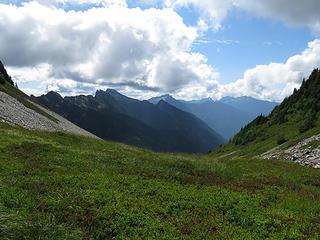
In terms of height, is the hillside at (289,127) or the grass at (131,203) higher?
the hillside at (289,127)

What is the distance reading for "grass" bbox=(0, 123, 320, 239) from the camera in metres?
7.24

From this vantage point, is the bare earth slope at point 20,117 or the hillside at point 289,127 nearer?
the bare earth slope at point 20,117

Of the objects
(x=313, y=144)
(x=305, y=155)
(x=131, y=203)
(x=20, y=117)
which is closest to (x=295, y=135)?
(x=313, y=144)

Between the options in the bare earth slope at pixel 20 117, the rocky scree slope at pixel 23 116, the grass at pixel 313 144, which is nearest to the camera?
the grass at pixel 313 144

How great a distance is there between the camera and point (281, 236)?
7.85 metres

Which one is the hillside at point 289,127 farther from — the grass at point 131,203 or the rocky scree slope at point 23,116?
the rocky scree slope at point 23,116

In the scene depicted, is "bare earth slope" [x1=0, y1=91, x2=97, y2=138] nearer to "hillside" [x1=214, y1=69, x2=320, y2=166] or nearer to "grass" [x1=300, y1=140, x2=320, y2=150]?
"grass" [x1=300, y1=140, x2=320, y2=150]

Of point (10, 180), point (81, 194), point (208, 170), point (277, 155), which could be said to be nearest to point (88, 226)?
point (81, 194)

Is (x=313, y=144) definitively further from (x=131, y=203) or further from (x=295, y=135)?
(x=131, y=203)

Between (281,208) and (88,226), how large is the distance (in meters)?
10.1

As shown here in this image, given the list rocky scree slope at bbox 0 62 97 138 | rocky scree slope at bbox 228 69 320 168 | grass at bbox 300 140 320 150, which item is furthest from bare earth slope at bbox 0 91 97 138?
grass at bbox 300 140 320 150

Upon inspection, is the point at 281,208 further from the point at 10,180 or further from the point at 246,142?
the point at 246,142

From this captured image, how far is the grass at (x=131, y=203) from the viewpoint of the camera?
23.8 feet

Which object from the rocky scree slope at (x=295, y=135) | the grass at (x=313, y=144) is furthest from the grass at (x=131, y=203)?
the grass at (x=313, y=144)
